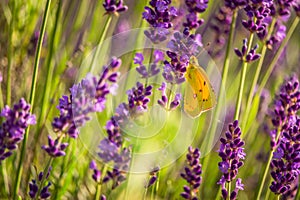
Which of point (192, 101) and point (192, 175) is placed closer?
point (192, 175)

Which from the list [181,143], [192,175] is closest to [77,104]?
[192,175]

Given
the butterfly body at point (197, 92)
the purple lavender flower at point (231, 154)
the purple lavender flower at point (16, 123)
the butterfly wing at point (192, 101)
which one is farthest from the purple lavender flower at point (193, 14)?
the purple lavender flower at point (16, 123)

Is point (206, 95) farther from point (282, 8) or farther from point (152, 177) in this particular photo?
point (282, 8)

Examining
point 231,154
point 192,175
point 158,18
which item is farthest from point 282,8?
point 192,175

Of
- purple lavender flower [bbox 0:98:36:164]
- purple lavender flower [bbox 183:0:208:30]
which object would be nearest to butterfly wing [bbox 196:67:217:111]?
purple lavender flower [bbox 183:0:208:30]

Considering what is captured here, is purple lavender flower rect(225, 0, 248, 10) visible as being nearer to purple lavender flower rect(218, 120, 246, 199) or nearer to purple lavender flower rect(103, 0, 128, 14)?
purple lavender flower rect(103, 0, 128, 14)

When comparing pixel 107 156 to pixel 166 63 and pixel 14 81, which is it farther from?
pixel 14 81

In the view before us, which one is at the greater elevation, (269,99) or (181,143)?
(269,99)
